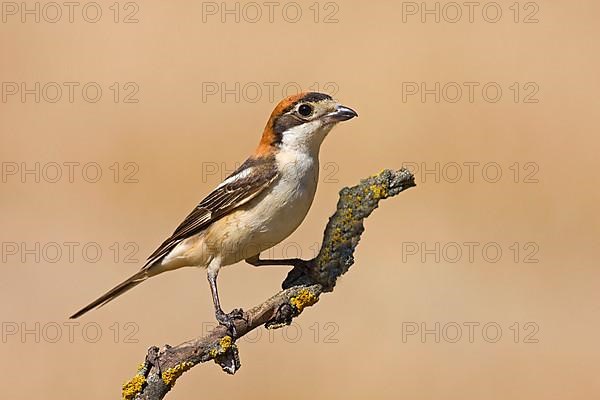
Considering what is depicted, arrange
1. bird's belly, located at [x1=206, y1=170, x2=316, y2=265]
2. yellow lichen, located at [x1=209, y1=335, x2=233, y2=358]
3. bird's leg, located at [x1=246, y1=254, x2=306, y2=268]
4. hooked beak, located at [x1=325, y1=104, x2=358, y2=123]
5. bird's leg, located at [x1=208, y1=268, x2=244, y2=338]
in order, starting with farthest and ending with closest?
hooked beak, located at [x1=325, y1=104, x2=358, y2=123], bird's belly, located at [x1=206, y1=170, x2=316, y2=265], bird's leg, located at [x1=246, y1=254, x2=306, y2=268], bird's leg, located at [x1=208, y1=268, x2=244, y2=338], yellow lichen, located at [x1=209, y1=335, x2=233, y2=358]

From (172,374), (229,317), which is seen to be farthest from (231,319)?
(172,374)

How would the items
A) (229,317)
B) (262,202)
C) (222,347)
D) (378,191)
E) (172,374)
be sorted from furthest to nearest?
(262,202) → (229,317) → (378,191) → (222,347) → (172,374)

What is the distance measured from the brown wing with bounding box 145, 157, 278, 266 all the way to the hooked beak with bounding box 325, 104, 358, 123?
0.38 meters

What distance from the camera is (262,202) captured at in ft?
17.3

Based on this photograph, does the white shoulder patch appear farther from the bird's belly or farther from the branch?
the branch

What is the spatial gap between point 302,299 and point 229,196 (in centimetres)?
149

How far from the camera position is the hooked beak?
17.3 ft

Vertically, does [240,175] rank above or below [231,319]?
above

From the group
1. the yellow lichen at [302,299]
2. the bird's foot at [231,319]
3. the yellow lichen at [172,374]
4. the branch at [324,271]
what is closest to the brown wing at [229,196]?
the bird's foot at [231,319]

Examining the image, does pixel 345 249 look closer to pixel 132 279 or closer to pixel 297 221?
pixel 297 221

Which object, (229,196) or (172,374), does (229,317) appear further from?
(229,196)

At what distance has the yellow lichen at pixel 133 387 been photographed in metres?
3.65

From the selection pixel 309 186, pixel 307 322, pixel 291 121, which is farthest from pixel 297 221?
pixel 307 322

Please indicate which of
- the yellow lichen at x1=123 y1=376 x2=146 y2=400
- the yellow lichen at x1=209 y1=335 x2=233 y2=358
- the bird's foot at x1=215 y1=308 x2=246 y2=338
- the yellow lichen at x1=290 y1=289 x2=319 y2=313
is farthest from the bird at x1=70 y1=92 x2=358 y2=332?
the yellow lichen at x1=123 y1=376 x2=146 y2=400
